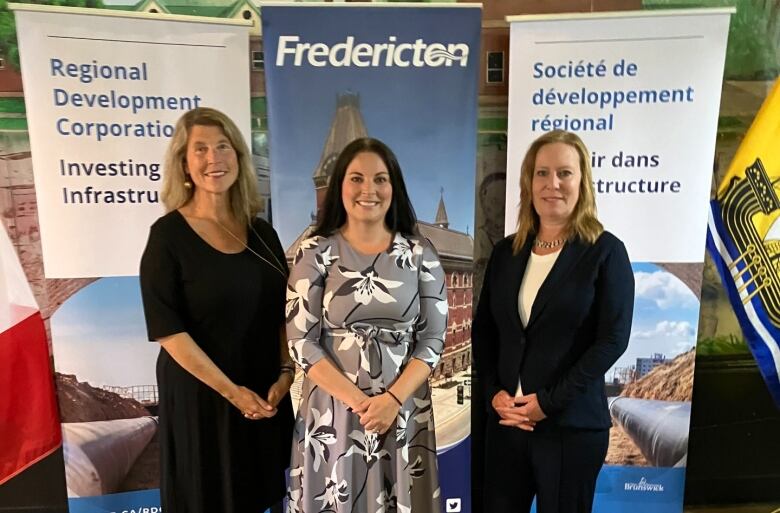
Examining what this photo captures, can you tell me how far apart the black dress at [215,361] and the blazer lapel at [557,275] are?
89 cm

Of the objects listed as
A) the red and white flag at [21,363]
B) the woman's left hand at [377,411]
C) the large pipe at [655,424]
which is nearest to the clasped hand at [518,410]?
the woman's left hand at [377,411]

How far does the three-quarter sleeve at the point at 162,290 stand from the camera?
1.80 metres

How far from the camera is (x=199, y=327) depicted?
1861 mm

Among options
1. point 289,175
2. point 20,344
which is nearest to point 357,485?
point 289,175

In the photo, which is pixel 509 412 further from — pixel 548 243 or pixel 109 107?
pixel 109 107

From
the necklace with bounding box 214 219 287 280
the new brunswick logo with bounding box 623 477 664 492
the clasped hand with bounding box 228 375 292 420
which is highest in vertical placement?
the necklace with bounding box 214 219 287 280

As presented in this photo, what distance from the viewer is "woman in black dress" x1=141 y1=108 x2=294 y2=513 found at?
1.83m

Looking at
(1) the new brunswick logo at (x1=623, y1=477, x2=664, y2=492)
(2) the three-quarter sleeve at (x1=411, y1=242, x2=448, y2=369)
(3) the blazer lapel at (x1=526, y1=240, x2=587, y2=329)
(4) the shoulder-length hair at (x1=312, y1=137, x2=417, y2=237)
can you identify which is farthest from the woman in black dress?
(1) the new brunswick logo at (x1=623, y1=477, x2=664, y2=492)

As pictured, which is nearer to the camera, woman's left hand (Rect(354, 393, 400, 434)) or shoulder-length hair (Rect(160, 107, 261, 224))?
woman's left hand (Rect(354, 393, 400, 434))

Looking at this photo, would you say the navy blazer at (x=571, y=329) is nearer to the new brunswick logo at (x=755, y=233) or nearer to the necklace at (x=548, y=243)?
the necklace at (x=548, y=243)

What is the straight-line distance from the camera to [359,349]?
177 centimetres

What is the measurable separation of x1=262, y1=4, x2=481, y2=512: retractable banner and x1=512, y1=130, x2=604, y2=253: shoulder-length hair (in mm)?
378

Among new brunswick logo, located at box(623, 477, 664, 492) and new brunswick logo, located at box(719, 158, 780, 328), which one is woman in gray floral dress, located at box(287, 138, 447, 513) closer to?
new brunswick logo, located at box(623, 477, 664, 492)

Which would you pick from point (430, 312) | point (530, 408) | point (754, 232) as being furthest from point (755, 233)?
point (430, 312)
